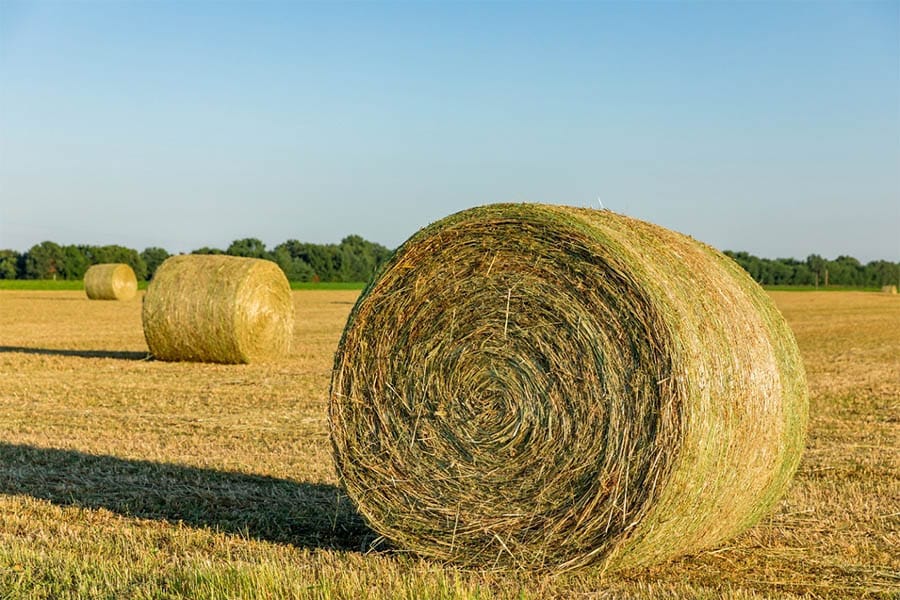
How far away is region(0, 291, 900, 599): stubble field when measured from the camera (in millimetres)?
5176

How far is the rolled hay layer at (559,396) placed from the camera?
534 centimetres

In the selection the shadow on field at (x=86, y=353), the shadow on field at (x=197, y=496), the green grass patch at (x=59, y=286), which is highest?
the green grass patch at (x=59, y=286)

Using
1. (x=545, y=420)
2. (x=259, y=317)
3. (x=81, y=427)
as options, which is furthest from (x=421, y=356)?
(x=259, y=317)

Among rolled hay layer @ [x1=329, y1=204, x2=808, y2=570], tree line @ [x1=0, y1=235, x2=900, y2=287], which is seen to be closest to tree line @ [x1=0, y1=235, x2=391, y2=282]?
tree line @ [x1=0, y1=235, x2=900, y2=287]

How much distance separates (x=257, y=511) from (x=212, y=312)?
947cm

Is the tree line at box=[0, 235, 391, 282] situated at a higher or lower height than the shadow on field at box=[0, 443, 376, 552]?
higher

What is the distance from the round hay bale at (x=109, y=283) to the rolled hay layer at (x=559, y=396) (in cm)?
3398

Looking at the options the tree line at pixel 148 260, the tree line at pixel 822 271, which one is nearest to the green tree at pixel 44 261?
the tree line at pixel 148 260

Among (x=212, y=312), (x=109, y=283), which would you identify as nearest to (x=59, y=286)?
(x=109, y=283)

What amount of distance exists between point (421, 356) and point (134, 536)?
1996 mm

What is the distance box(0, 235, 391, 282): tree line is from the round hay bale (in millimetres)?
30601

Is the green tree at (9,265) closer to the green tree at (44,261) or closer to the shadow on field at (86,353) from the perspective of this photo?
the green tree at (44,261)

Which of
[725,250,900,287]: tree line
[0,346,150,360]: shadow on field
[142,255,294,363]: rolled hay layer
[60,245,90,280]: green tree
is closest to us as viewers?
[142,255,294,363]: rolled hay layer

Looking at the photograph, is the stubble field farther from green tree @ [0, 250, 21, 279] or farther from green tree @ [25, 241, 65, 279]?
green tree @ [0, 250, 21, 279]
